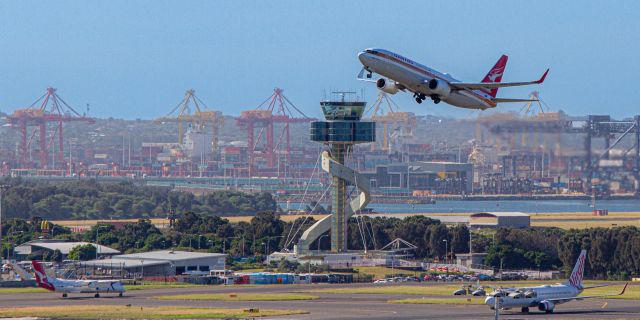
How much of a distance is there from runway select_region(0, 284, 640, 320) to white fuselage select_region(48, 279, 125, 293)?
66 cm

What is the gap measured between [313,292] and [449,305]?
58.8ft

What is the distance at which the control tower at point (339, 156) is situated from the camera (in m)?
164

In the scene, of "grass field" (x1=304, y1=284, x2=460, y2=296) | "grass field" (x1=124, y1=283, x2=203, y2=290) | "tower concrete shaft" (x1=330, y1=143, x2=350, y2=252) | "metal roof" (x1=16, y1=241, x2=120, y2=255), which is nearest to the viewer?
"grass field" (x1=304, y1=284, x2=460, y2=296)

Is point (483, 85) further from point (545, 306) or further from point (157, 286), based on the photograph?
point (157, 286)

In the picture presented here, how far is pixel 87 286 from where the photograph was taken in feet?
386

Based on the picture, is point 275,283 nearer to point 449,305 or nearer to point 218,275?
point 218,275

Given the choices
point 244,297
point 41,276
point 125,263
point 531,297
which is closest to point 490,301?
point 531,297

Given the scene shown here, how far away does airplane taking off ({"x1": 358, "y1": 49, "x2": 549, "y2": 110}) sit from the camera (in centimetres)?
8519

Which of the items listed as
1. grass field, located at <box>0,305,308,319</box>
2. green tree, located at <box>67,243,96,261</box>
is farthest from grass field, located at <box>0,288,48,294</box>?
green tree, located at <box>67,243,96,261</box>

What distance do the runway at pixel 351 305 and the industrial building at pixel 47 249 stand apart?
36136 mm

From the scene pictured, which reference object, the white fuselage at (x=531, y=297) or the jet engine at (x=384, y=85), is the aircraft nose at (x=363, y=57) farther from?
the white fuselage at (x=531, y=297)

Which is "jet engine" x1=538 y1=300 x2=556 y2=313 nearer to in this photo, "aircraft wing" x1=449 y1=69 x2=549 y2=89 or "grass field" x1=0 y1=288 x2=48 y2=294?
"aircraft wing" x1=449 y1=69 x2=549 y2=89

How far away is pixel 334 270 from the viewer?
481 ft

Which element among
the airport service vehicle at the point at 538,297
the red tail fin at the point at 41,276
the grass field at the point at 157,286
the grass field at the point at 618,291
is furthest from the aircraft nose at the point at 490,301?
the red tail fin at the point at 41,276
